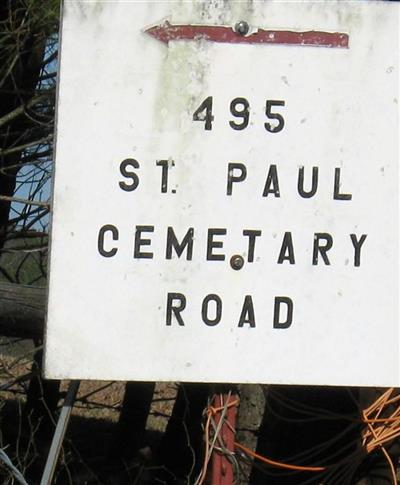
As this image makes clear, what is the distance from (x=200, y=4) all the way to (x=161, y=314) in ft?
2.69

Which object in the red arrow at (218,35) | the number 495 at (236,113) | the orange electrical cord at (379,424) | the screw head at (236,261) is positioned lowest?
the orange electrical cord at (379,424)

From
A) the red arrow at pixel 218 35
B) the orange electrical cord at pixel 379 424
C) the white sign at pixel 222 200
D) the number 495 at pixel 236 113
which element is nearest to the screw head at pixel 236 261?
the white sign at pixel 222 200

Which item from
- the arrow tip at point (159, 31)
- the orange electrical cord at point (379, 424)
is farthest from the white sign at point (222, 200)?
the orange electrical cord at point (379, 424)

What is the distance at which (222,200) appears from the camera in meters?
2.96

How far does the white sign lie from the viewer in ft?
9.64

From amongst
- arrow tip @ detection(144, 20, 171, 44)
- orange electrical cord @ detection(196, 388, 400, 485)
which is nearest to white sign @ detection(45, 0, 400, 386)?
arrow tip @ detection(144, 20, 171, 44)

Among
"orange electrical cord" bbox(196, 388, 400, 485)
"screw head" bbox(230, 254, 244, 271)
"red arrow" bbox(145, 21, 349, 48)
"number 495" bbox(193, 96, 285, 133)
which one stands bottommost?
"orange electrical cord" bbox(196, 388, 400, 485)

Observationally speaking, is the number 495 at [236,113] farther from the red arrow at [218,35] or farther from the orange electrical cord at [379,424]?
the orange electrical cord at [379,424]

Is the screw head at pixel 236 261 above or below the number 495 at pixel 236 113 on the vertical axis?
below

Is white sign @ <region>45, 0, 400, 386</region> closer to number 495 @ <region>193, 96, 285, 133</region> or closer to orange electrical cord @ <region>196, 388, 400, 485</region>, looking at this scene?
number 495 @ <region>193, 96, 285, 133</region>

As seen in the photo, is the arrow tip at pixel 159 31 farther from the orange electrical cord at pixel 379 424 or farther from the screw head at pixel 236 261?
the orange electrical cord at pixel 379 424

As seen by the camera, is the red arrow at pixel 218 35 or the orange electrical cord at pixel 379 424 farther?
the orange electrical cord at pixel 379 424

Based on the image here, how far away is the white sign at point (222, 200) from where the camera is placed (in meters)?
2.94

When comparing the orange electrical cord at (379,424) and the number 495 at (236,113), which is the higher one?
the number 495 at (236,113)
